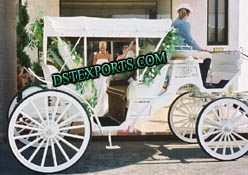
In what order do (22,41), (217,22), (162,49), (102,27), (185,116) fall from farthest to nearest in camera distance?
1. (217,22)
2. (22,41)
3. (185,116)
4. (162,49)
5. (102,27)

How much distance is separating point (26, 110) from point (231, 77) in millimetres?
2892

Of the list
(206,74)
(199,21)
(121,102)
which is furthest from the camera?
(199,21)

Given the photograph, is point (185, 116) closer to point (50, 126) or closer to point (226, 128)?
point (226, 128)

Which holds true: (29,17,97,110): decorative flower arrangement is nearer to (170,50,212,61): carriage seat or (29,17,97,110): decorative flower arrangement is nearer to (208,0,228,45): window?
(170,50,212,61): carriage seat

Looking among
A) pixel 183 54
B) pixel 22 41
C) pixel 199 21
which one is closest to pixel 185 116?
pixel 183 54

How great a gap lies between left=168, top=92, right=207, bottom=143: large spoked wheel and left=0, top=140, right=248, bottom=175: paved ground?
0.19 meters

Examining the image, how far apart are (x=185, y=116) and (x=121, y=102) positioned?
4.74ft

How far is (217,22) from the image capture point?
11648mm

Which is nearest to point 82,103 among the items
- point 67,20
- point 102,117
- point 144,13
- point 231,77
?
point 102,117

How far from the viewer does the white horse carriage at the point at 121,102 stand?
5418 millimetres

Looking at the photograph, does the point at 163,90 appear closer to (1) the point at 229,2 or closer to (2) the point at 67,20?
(2) the point at 67,20

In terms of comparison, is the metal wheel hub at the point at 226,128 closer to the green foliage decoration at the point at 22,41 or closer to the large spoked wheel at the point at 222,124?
the large spoked wheel at the point at 222,124

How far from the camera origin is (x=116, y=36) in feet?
18.9

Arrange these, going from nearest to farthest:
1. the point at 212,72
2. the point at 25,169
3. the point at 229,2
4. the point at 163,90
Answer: the point at 25,169 < the point at 163,90 < the point at 212,72 < the point at 229,2
